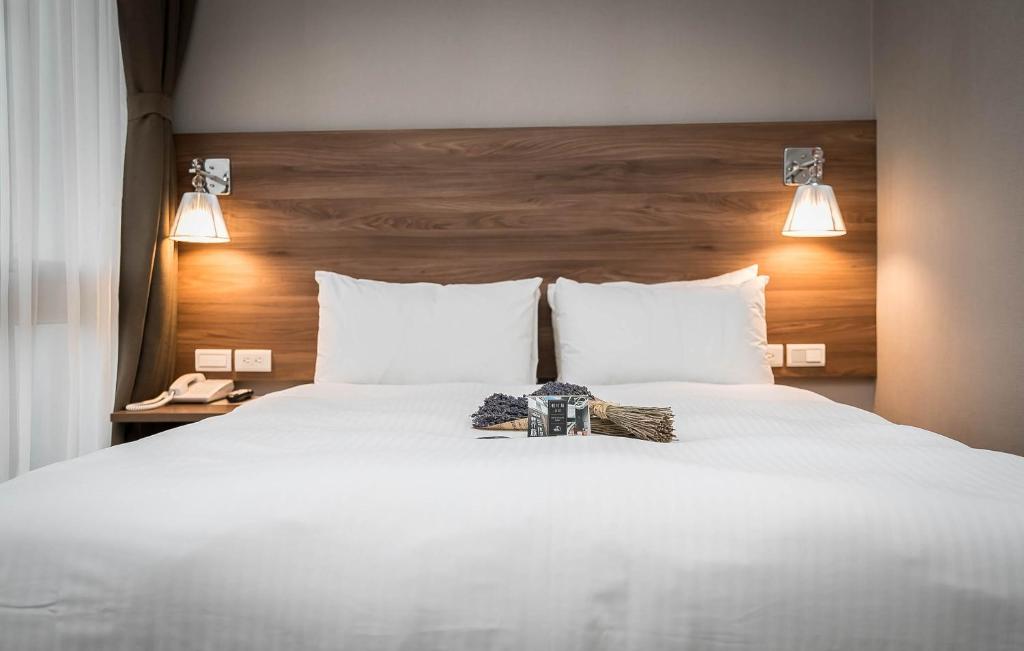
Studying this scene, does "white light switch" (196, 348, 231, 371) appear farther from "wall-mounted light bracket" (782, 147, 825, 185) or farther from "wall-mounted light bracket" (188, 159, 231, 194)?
"wall-mounted light bracket" (782, 147, 825, 185)

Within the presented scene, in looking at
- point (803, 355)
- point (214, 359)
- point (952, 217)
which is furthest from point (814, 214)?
point (214, 359)

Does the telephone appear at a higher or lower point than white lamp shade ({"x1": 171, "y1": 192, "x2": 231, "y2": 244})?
lower

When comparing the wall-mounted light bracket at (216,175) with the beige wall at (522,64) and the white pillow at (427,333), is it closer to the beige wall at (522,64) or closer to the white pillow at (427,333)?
the beige wall at (522,64)

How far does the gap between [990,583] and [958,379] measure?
1.61 m

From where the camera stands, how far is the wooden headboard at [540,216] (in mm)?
2834

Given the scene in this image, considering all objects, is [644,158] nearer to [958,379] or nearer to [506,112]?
[506,112]

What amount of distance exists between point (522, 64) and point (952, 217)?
1.63 metres

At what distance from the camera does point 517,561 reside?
3.17 feet

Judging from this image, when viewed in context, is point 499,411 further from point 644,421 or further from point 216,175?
point 216,175

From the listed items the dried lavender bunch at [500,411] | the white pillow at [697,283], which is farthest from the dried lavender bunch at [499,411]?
the white pillow at [697,283]

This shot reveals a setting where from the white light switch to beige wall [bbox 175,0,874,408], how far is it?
90cm

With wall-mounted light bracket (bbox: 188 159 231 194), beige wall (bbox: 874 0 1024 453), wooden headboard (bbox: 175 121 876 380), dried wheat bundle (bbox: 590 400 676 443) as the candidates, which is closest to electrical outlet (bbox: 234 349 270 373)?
wooden headboard (bbox: 175 121 876 380)

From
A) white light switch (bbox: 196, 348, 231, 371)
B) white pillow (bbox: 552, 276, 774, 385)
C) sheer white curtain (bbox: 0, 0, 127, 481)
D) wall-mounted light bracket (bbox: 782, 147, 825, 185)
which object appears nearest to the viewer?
sheer white curtain (bbox: 0, 0, 127, 481)

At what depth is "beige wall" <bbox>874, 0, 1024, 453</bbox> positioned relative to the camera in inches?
80.8
